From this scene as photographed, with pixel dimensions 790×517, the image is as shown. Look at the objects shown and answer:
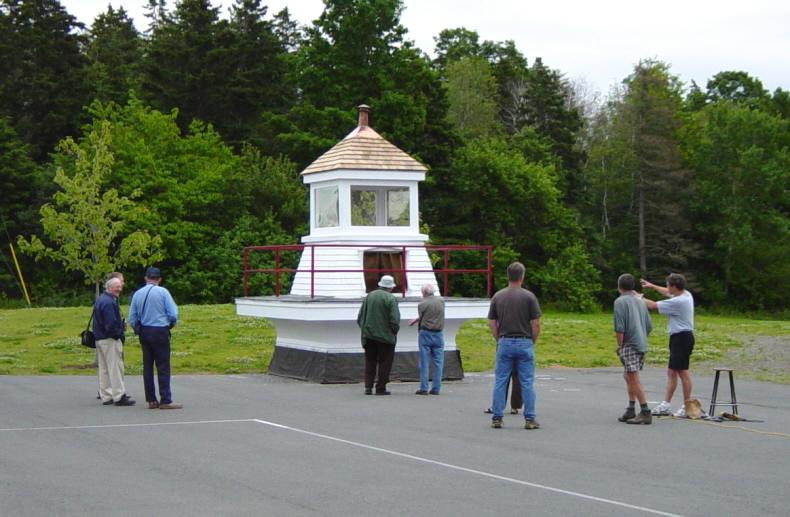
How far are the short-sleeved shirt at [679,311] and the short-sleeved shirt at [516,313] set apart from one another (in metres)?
2.07

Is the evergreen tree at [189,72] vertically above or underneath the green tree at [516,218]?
above

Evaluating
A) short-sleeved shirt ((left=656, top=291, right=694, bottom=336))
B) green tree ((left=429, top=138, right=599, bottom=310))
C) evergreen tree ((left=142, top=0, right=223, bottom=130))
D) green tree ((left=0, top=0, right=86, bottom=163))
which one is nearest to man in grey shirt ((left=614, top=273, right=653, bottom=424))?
short-sleeved shirt ((left=656, top=291, right=694, bottom=336))

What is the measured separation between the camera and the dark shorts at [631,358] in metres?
15.6

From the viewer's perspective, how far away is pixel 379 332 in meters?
19.9

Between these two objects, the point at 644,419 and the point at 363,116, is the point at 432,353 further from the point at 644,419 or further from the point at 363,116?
the point at 363,116

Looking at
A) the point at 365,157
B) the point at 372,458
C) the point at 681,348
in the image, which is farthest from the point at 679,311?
the point at 365,157

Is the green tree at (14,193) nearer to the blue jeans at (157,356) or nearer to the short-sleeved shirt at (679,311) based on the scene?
the blue jeans at (157,356)

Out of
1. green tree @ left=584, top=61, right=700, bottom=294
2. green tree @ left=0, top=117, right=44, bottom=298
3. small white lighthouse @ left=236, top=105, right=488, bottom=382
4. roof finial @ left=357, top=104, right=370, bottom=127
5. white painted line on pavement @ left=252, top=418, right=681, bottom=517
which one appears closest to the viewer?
white painted line on pavement @ left=252, top=418, right=681, bottom=517

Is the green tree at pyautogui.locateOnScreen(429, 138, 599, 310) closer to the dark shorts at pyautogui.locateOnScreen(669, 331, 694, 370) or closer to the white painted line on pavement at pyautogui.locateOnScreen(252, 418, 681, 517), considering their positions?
the dark shorts at pyautogui.locateOnScreen(669, 331, 694, 370)

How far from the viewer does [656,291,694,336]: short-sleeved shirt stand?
1602 cm

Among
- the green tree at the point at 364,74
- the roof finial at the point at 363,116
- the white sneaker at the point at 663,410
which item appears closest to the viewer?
the white sneaker at the point at 663,410

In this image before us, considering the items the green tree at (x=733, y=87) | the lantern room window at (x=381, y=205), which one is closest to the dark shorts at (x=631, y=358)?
the lantern room window at (x=381, y=205)

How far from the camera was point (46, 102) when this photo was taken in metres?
62.8

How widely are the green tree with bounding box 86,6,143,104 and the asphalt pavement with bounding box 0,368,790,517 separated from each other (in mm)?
47167
